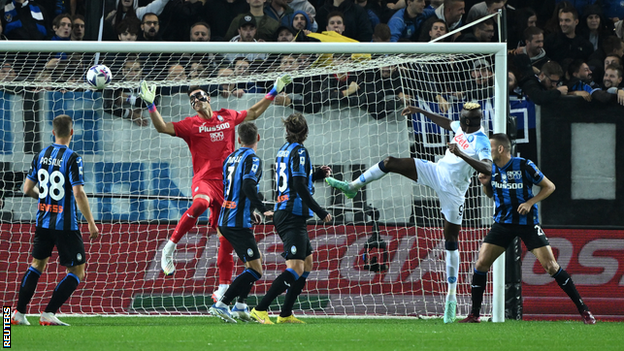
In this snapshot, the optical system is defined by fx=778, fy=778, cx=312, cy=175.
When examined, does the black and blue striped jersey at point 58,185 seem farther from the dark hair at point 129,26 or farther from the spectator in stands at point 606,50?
the spectator in stands at point 606,50

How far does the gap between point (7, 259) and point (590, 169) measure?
6905mm

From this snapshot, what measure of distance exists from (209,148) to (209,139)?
9cm

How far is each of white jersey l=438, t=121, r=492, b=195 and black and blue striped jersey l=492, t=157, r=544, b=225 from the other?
30cm

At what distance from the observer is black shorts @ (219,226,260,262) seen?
23.0ft

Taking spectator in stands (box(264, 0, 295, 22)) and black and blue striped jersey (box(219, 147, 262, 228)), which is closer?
black and blue striped jersey (box(219, 147, 262, 228))

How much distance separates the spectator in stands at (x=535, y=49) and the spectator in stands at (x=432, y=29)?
1.09 meters

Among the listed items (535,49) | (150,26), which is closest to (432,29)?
(535,49)

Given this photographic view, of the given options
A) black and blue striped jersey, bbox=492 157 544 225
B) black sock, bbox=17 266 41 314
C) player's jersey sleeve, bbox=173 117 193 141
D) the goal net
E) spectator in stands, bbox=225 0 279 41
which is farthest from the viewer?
spectator in stands, bbox=225 0 279 41

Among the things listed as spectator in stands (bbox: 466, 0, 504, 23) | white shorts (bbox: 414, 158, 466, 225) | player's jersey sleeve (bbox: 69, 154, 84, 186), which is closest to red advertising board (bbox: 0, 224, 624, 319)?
white shorts (bbox: 414, 158, 466, 225)

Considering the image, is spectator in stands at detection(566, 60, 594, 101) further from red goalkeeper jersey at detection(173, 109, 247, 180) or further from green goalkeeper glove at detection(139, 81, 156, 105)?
green goalkeeper glove at detection(139, 81, 156, 105)

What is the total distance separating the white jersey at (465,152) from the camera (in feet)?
23.4

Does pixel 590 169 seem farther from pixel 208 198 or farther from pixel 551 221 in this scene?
pixel 208 198

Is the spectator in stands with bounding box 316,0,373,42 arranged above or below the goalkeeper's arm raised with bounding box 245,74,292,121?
above

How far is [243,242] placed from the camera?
23.0 feet
